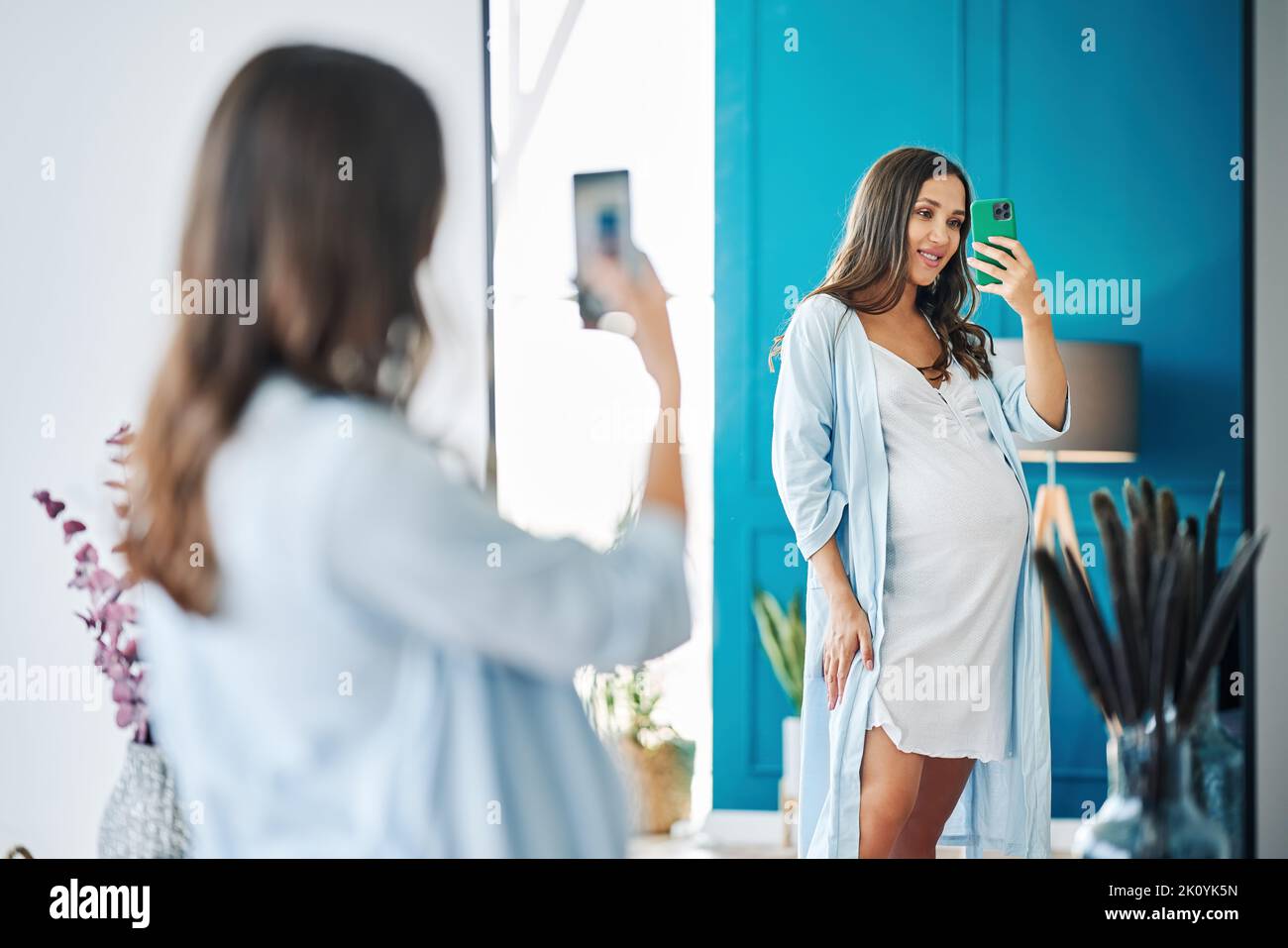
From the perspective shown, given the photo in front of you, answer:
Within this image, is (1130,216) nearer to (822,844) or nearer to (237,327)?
(822,844)

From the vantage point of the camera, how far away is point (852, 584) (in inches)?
77.2

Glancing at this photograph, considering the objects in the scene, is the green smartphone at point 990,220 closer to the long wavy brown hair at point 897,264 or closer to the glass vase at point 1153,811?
the long wavy brown hair at point 897,264

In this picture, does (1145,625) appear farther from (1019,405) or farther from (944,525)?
(1019,405)

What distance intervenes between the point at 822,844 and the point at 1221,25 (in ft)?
7.86

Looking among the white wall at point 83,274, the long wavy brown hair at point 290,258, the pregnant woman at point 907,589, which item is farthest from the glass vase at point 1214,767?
the white wall at point 83,274

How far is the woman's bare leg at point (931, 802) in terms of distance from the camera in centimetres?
196

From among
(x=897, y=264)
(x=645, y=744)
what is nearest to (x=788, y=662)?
(x=645, y=744)

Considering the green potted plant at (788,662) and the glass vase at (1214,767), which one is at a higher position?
the glass vase at (1214,767)

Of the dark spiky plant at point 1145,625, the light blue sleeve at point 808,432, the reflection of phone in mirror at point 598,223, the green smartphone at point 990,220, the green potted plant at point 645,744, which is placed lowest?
the green potted plant at point 645,744

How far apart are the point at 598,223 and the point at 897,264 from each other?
29.3 inches

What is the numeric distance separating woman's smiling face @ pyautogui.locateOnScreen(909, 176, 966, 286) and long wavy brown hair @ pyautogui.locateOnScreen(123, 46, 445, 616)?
1299mm

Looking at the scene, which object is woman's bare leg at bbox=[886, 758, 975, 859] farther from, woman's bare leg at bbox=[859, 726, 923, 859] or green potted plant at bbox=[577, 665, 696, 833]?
green potted plant at bbox=[577, 665, 696, 833]

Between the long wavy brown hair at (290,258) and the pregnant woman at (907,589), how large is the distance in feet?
3.69

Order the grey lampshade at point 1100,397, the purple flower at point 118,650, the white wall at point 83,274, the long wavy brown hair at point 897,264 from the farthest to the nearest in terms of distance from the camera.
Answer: the grey lampshade at point 1100,397 < the white wall at point 83,274 < the long wavy brown hair at point 897,264 < the purple flower at point 118,650
